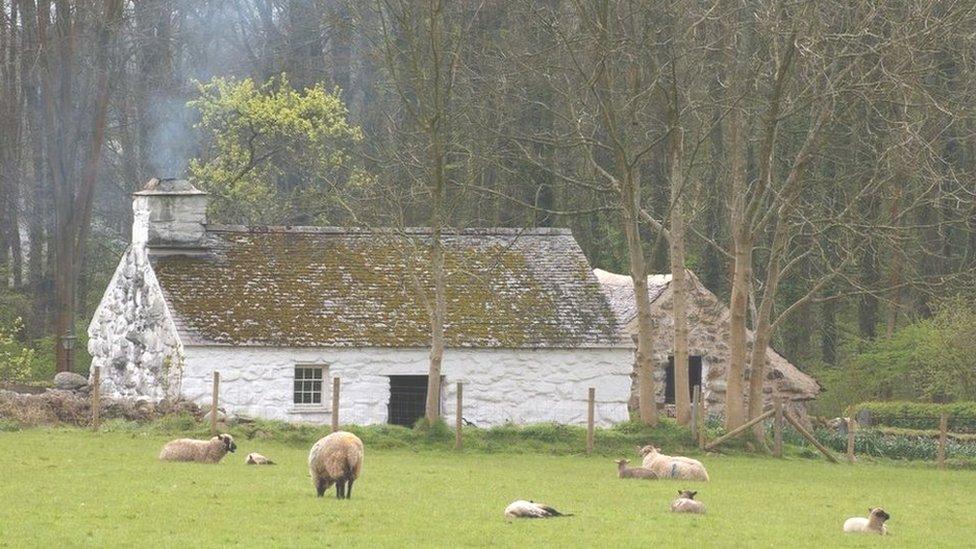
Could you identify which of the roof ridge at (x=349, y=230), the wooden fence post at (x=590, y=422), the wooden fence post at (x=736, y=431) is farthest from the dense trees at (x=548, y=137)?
the wooden fence post at (x=590, y=422)

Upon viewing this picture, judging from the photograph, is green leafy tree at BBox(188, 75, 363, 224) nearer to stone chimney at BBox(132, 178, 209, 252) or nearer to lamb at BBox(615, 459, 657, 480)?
stone chimney at BBox(132, 178, 209, 252)

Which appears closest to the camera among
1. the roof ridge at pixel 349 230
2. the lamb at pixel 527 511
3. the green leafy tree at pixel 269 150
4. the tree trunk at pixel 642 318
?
the lamb at pixel 527 511

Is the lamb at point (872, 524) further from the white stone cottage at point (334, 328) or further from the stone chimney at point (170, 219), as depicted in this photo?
the stone chimney at point (170, 219)

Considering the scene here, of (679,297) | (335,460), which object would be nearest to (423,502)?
(335,460)

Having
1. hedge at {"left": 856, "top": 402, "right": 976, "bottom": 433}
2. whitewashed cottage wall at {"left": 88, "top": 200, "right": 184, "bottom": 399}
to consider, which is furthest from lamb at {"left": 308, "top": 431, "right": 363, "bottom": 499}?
hedge at {"left": 856, "top": 402, "right": 976, "bottom": 433}

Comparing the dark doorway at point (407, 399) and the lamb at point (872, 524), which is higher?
the dark doorway at point (407, 399)

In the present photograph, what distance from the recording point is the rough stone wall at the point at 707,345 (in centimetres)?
4622

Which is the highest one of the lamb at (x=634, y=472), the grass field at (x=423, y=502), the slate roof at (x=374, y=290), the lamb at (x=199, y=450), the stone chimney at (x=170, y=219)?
the stone chimney at (x=170, y=219)

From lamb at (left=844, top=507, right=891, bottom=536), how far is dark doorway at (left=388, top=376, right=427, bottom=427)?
20.3m

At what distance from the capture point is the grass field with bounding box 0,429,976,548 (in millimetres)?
18156

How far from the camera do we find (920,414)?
41.4 metres

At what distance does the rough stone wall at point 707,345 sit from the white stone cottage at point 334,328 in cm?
541

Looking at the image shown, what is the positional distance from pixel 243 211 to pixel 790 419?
84.9 ft

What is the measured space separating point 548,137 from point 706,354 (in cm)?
1064
